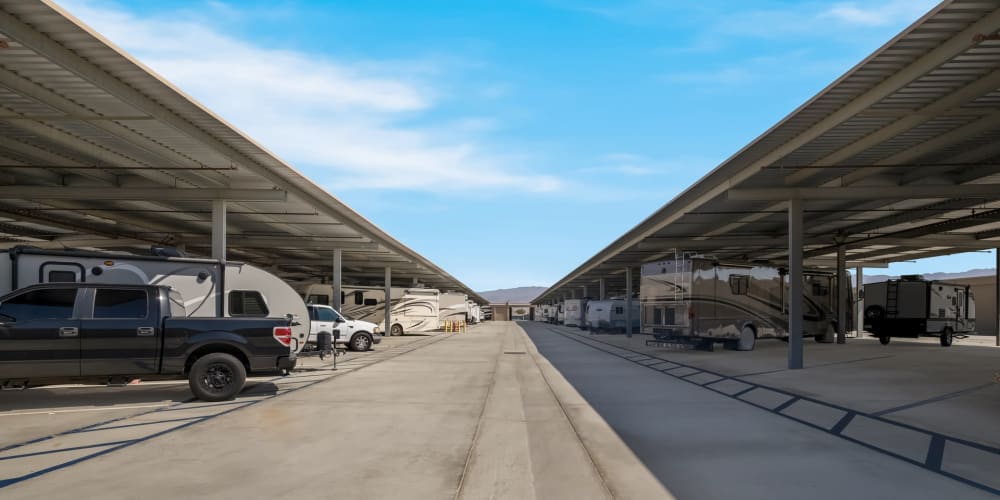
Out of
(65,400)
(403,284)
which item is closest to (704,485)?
(65,400)

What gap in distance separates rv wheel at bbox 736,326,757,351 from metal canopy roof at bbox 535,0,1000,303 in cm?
429

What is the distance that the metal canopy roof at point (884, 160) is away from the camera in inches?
407

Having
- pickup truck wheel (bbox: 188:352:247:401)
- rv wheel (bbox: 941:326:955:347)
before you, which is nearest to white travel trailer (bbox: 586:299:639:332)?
rv wheel (bbox: 941:326:955:347)

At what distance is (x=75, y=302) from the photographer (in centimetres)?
1145

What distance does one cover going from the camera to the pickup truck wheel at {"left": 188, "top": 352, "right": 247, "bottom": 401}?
11969mm

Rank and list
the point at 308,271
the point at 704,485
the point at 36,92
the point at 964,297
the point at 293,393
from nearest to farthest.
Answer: the point at 704,485, the point at 36,92, the point at 293,393, the point at 964,297, the point at 308,271

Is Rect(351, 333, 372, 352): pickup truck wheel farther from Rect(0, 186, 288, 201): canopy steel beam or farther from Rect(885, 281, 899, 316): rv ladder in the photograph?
Rect(885, 281, 899, 316): rv ladder

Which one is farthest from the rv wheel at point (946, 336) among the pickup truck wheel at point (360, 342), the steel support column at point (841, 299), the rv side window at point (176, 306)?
the rv side window at point (176, 306)

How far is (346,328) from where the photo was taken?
26719mm

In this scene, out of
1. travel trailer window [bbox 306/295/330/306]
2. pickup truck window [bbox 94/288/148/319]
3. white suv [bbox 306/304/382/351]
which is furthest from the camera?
travel trailer window [bbox 306/295/330/306]

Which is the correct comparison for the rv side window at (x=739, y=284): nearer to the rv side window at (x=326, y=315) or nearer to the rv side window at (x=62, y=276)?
the rv side window at (x=326, y=315)

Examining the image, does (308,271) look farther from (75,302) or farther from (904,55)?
(904,55)

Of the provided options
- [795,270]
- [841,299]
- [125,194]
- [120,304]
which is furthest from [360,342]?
[841,299]

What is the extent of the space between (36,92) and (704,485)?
13.1m
